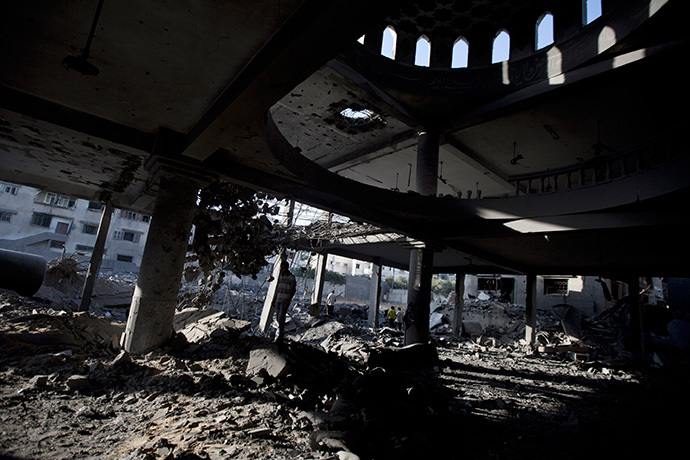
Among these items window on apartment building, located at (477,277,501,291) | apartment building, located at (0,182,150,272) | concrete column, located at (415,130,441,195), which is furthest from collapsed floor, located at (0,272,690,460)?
apartment building, located at (0,182,150,272)

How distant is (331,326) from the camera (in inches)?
492

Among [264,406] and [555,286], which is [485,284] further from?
[264,406]

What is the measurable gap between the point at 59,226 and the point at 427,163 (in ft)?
112

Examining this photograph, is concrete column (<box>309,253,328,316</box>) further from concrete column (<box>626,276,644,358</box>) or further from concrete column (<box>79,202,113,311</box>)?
concrete column (<box>626,276,644,358</box>)

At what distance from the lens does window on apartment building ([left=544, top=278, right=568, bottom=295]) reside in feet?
73.4

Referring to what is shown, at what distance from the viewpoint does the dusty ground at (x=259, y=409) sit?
289 centimetres

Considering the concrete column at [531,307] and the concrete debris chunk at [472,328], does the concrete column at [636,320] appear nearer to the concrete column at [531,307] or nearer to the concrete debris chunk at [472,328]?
the concrete column at [531,307]

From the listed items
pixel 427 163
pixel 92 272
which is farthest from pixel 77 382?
pixel 427 163

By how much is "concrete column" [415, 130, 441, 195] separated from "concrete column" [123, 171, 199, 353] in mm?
5885

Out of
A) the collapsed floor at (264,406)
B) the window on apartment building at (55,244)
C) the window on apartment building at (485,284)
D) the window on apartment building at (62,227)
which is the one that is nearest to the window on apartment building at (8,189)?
the window on apartment building at (62,227)

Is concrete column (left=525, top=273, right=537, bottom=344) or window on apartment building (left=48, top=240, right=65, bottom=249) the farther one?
window on apartment building (left=48, top=240, right=65, bottom=249)

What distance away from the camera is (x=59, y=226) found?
95.9 ft

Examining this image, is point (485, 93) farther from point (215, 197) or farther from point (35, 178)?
point (35, 178)

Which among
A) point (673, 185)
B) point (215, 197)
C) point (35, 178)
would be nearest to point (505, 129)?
point (673, 185)
